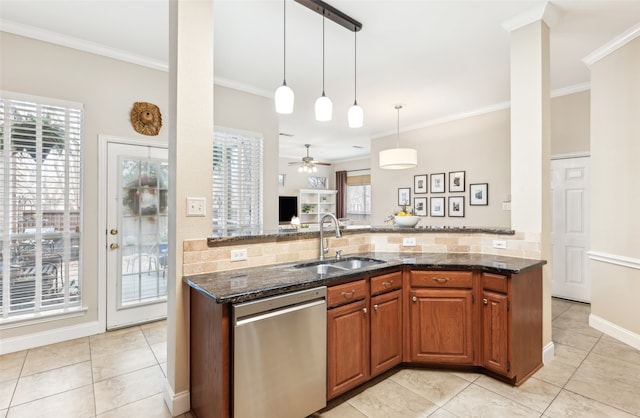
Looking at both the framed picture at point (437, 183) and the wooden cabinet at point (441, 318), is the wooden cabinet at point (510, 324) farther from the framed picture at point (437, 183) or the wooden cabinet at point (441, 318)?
the framed picture at point (437, 183)

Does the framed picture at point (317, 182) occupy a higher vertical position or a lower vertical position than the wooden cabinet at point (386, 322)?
higher

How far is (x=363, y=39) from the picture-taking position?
3.06 meters

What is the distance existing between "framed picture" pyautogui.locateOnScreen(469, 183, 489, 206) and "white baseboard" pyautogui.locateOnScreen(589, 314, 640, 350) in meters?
2.13

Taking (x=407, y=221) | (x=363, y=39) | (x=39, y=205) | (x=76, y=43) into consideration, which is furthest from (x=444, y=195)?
(x=39, y=205)

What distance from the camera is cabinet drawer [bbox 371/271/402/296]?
2268 millimetres

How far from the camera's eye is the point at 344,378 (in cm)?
206

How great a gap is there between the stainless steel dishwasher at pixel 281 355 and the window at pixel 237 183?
2278mm

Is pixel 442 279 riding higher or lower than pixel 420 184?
lower

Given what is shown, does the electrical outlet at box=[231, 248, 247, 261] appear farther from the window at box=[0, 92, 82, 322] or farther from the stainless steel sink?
the window at box=[0, 92, 82, 322]

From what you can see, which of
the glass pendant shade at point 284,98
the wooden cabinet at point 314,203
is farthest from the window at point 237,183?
the wooden cabinet at point 314,203

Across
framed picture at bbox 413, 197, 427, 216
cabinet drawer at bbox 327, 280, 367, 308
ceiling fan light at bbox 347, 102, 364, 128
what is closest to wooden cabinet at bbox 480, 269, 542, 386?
cabinet drawer at bbox 327, 280, 367, 308

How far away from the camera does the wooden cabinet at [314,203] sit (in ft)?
30.3

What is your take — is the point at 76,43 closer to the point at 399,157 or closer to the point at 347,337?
the point at 347,337

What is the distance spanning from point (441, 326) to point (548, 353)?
1.07 meters
